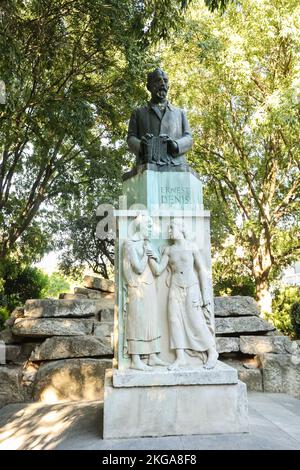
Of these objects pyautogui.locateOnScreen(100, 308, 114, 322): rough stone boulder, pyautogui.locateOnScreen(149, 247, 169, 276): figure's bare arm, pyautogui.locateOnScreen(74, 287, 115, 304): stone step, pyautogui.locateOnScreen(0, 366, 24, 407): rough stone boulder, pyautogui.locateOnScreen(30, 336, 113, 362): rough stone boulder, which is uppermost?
pyautogui.locateOnScreen(149, 247, 169, 276): figure's bare arm

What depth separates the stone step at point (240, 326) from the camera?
23.7 ft

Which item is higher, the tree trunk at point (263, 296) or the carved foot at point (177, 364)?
the tree trunk at point (263, 296)

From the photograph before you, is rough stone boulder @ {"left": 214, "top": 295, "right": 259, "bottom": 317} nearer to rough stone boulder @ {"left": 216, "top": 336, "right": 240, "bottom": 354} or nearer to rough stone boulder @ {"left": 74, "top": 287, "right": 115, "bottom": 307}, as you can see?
rough stone boulder @ {"left": 216, "top": 336, "right": 240, "bottom": 354}

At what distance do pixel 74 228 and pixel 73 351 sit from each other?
1147cm

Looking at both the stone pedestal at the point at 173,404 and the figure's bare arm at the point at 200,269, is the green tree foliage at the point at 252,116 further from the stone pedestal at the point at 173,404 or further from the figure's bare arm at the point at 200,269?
the stone pedestal at the point at 173,404

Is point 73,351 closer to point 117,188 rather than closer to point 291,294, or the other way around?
point 117,188

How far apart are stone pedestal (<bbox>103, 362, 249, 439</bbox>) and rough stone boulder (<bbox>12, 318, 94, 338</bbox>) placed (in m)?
3.52

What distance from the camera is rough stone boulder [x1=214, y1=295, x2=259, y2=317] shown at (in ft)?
24.8

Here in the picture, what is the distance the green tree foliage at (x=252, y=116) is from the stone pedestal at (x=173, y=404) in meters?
8.24

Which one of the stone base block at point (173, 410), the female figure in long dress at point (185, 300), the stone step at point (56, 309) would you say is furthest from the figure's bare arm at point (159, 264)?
the stone step at point (56, 309)

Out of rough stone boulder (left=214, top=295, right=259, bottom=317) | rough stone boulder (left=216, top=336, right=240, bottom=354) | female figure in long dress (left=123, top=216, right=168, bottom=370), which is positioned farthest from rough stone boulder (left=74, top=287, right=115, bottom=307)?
female figure in long dress (left=123, top=216, right=168, bottom=370)

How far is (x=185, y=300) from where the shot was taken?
4.19 m
